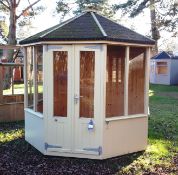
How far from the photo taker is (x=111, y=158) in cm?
710

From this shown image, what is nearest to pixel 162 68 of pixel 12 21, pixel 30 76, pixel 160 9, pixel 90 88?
pixel 160 9

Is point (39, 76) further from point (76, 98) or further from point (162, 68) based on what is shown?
point (162, 68)

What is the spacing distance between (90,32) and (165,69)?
70.3 ft

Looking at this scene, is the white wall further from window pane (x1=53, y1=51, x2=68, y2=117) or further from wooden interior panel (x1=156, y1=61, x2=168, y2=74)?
wooden interior panel (x1=156, y1=61, x2=168, y2=74)

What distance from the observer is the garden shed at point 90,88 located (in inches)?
268

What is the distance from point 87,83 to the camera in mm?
6871

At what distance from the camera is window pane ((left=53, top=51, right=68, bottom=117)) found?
6.94m

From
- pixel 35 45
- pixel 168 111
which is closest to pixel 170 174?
pixel 35 45

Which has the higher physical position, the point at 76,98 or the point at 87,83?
the point at 87,83

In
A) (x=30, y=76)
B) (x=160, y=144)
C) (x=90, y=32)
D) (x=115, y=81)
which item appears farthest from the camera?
(x=160, y=144)

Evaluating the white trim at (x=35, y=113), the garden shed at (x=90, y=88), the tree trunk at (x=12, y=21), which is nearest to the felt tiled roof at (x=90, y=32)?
the garden shed at (x=90, y=88)

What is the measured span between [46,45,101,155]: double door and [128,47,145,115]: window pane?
898 mm

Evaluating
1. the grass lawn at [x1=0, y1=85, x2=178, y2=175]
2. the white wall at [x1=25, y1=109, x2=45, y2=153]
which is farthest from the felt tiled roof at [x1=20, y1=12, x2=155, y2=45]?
the grass lawn at [x1=0, y1=85, x2=178, y2=175]

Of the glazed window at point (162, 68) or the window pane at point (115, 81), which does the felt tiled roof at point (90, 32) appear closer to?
the window pane at point (115, 81)
